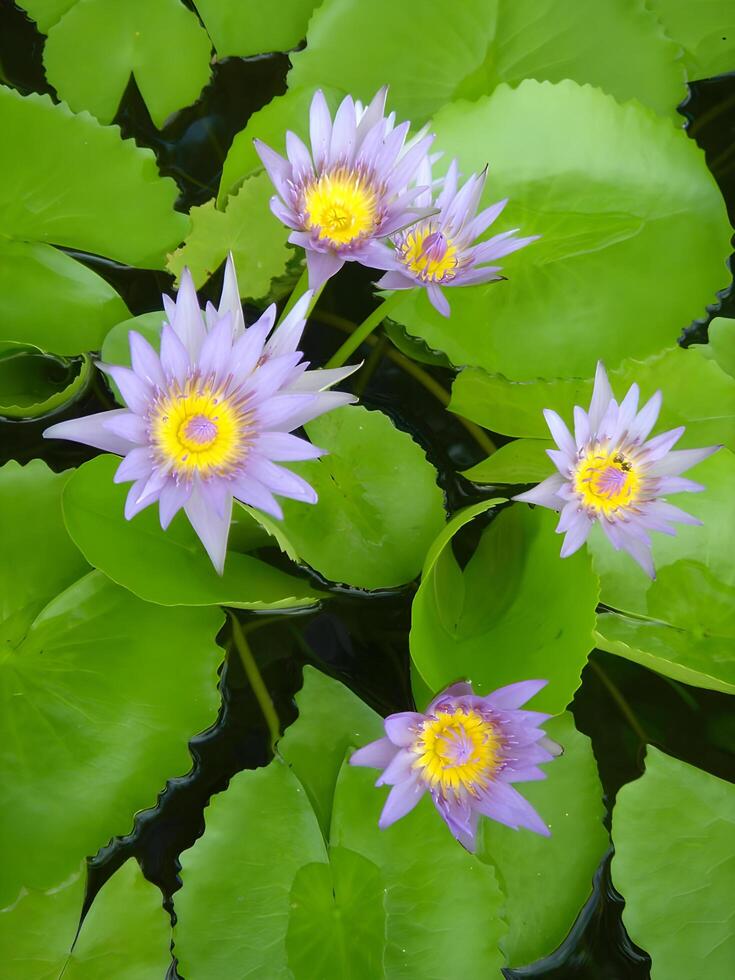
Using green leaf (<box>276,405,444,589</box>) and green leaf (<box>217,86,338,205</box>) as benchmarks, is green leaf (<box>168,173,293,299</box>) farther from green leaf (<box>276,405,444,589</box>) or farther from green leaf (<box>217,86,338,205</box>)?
green leaf (<box>276,405,444,589</box>)

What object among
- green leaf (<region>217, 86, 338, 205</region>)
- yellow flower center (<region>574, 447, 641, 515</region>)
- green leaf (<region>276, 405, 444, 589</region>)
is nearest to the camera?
yellow flower center (<region>574, 447, 641, 515</region>)

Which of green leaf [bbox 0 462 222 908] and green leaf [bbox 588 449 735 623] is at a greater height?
green leaf [bbox 588 449 735 623]

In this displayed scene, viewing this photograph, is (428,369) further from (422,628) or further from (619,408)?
(422,628)

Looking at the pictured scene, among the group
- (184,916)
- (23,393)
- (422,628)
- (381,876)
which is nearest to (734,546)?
(422,628)

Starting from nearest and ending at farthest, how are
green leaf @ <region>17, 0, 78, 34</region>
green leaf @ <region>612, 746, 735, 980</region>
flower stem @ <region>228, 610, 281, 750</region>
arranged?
green leaf @ <region>612, 746, 735, 980</region>
flower stem @ <region>228, 610, 281, 750</region>
green leaf @ <region>17, 0, 78, 34</region>

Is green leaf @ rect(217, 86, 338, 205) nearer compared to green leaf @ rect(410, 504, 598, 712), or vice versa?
green leaf @ rect(410, 504, 598, 712)

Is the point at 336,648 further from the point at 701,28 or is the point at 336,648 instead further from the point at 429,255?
the point at 701,28

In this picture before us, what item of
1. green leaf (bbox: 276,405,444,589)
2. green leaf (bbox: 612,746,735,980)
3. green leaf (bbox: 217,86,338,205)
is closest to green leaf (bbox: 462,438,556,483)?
green leaf (bbox: 276,405,444,589)
